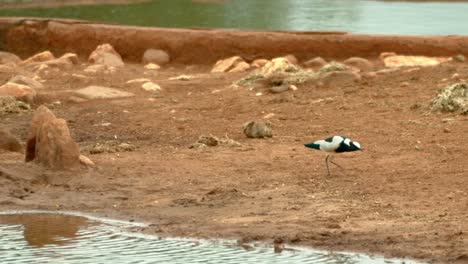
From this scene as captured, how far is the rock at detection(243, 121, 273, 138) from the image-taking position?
1077cm

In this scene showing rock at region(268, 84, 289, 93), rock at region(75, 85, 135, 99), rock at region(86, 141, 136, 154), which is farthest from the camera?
rock at region(75, 85, 135, 99)

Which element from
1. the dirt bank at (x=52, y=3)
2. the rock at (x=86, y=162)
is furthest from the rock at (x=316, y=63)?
the dirt bank at (x=52, y=3)

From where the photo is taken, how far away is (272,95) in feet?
42.7

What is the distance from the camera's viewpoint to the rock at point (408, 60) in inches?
602

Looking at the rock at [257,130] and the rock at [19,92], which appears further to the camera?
the rock at [19,92]

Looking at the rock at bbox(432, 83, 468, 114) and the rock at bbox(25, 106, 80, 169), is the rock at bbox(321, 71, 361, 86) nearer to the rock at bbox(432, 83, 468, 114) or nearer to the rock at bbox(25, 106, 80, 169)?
the rock at bbox(432, 83, 468, 114)

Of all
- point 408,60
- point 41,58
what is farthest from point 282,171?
point 41,58

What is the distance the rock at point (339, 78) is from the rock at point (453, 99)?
174 cm

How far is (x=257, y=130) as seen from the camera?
424 inches

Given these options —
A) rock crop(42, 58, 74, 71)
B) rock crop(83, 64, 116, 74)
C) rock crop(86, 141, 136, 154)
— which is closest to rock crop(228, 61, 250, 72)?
rock crop(83, 64, 116, 74)

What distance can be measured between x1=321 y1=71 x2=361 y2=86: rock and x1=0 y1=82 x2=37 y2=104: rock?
122 inches

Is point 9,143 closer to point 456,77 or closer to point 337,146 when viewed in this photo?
point 337,146

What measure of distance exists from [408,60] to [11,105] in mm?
5307

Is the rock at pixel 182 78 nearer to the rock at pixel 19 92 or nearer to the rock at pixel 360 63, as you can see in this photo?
the rock at pixel 360 63
